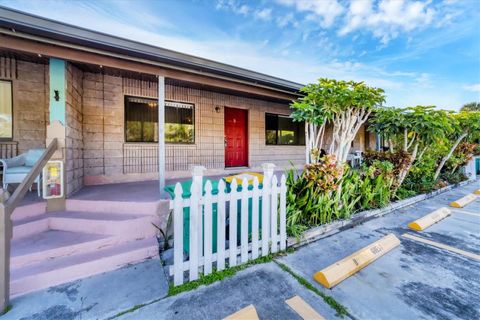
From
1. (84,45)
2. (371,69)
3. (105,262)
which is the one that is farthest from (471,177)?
(84,45)

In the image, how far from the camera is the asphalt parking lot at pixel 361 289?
5.60 ft

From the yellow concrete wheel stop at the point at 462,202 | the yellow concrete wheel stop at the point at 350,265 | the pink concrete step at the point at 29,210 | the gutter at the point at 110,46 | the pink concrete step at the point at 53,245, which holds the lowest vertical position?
the yellow concrete wheel stop at the point at 350,265

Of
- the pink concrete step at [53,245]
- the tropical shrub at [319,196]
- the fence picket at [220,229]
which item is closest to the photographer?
the pink concrete step at [53,245]

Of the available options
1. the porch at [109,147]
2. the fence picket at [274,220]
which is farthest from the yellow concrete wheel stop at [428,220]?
the porch at [109,147]

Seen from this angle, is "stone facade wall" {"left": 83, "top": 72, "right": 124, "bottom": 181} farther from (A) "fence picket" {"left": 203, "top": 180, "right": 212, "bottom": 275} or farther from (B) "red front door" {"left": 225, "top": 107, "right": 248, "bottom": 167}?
(A) "fence picket" {"left": 203, "top": 180, "right": 212, "bottom": 275}

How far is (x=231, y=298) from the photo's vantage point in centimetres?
186

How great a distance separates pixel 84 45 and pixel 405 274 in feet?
17.1

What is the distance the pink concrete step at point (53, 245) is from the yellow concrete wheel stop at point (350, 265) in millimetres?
2554

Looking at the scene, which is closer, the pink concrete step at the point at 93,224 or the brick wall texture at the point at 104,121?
the pink concrete step at the point at 93,224

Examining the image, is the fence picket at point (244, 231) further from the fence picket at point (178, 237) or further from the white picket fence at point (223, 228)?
the fence picket at point (178, 237)

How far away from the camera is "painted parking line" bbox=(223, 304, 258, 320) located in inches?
63.1

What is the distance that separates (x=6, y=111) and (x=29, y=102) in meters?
0.41

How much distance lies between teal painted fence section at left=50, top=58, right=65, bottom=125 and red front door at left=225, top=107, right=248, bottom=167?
4415 mm

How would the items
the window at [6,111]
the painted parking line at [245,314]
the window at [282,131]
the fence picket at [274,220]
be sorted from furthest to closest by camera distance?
the window at [282,131]
the window at [6,111]
the fence picket at [274,220]
the painted parking line at [245,314]
